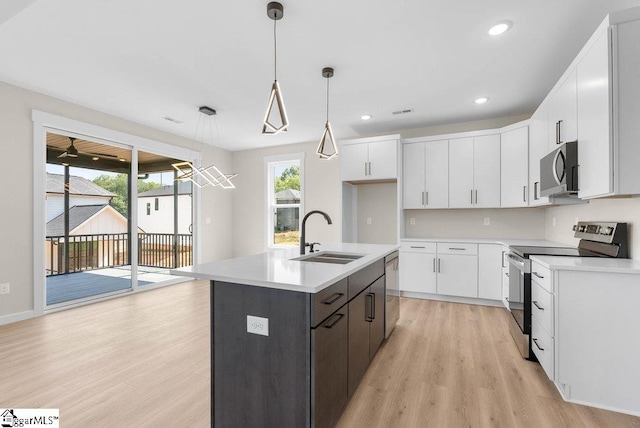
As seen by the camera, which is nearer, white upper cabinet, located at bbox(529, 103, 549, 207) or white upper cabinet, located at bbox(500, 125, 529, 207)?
white upper cabinet, located at bbox(529, 103, 549, 207)

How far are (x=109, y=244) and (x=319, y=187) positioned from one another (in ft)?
12.0

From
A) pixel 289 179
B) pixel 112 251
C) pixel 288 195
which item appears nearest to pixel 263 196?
pixel 288 195

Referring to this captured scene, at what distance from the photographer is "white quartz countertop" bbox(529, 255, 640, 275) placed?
1815 mm

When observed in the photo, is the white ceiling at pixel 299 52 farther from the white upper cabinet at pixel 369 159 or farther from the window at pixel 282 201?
the window at pixel 282 201

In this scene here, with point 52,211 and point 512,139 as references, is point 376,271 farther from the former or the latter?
point 52,211

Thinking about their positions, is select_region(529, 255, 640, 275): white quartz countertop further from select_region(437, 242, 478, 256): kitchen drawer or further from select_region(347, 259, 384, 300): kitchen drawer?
select_region(437, 242, 478, 256): kitchen drawer

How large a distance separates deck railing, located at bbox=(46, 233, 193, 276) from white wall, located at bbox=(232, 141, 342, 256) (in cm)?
117

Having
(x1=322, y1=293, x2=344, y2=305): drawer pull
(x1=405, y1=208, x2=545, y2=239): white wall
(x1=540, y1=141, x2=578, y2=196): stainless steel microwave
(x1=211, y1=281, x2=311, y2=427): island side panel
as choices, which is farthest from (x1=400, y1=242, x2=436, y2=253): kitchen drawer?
(x1=211, y1=281, x2=311, y2=427): island side panel

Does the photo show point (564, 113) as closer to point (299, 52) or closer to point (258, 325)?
point (299, 52)

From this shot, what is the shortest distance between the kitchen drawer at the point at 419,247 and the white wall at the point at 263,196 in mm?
1179

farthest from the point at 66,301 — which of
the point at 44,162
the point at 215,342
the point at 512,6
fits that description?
the point at 512,6

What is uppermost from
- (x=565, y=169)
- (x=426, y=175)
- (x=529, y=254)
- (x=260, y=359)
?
(x=426, y=175)

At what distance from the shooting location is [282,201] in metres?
6.15

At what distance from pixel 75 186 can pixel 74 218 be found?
0.45 metres
